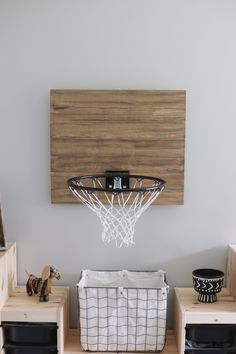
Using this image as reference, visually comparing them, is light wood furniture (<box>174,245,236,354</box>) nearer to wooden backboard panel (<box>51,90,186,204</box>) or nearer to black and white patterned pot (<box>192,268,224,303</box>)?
black and white patterned pot (<box>192,268,224,303</box>)

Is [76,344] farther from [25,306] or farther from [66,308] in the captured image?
[25,306]

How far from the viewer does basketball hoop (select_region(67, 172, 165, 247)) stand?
2.68 meters

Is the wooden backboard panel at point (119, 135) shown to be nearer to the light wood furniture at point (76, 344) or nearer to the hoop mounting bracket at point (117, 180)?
the hoop mounting bracket at point (117, 180)

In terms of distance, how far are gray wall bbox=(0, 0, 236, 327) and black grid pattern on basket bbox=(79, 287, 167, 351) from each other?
329 millimetres

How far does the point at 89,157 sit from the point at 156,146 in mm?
384

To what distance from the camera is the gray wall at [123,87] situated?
2684 mm

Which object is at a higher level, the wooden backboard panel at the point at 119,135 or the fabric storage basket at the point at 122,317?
the wooden backboard panel at the point at 119,135

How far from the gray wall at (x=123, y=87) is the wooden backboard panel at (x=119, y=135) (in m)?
0.08

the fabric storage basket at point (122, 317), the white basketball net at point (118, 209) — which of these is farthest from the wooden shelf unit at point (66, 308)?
the white basketball net at point (118, 209)

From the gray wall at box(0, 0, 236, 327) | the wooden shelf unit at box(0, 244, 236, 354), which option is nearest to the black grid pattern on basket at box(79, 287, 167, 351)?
the wooden shelf unit at box(0, 244, 236, 354)

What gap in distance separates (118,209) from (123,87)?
70 cm

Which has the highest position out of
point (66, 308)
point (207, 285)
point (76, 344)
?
point (207, 285)

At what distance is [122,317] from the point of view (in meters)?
2.58

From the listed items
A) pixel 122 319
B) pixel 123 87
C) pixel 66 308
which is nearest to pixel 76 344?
pixel 66 308
